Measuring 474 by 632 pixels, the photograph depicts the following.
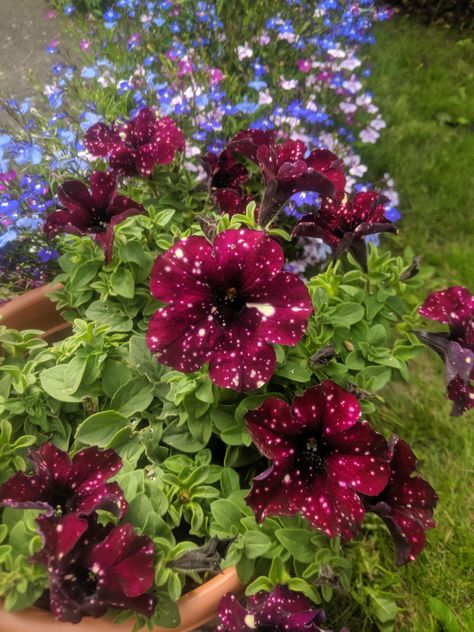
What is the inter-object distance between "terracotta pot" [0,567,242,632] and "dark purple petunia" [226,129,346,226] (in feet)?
2.03

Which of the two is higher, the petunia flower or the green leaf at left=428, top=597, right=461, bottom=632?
the petunia flower

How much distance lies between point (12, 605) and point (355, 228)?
0.86 metres

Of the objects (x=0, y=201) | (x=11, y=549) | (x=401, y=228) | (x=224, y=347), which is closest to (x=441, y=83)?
(x=401, y=228)

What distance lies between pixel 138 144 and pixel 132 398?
550 mm

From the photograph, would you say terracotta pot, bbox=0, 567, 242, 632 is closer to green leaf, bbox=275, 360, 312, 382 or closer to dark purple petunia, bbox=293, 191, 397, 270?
green leaf, bbox=275, 360, 312, 382

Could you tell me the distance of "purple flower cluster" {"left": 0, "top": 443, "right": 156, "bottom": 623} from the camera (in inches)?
30.3

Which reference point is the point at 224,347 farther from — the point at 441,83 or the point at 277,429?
the point at 441,83

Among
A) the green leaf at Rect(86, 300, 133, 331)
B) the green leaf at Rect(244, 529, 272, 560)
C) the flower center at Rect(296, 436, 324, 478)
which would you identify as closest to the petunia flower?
the green leaf at Rect(86, 300, 133, 331)

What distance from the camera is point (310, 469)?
0.89 m

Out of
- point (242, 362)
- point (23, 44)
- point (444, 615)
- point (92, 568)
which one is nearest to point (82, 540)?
point (92, 568)

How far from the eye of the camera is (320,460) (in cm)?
91

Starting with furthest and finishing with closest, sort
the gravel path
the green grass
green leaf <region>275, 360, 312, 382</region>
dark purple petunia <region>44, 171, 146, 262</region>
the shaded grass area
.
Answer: the gravel path < the shaded grass area < the green grass < dark purple petunia <region>44, 171, 146, 262</region> < green leaf <region>275, 360, 312, 382</region>

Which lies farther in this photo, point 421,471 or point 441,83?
point 441,83

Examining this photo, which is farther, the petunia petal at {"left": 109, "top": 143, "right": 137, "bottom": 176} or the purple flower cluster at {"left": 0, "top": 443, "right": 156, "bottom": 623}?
the petunia petal at {"left": 109, "top": 143, "right": 137, "bottom": 176}
